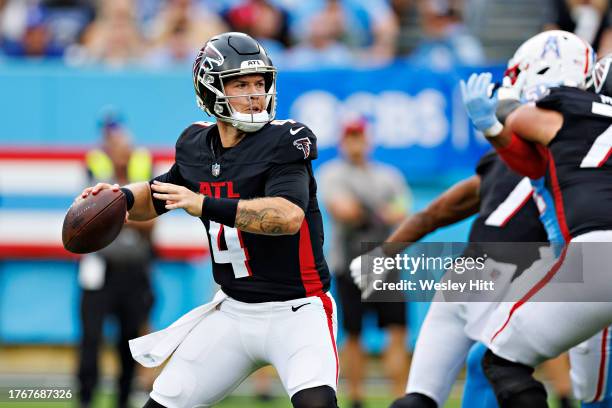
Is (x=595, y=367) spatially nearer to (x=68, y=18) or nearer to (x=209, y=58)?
(x=209, y=58)

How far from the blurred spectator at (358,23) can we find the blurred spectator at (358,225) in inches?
77.8

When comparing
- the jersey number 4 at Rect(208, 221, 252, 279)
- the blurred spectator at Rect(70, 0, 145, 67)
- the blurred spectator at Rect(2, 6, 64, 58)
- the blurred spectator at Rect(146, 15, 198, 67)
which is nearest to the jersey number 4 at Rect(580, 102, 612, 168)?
the jersey number 4 at Rect(208, 221, 252, 279)

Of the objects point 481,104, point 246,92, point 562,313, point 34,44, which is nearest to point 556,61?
point 481,104

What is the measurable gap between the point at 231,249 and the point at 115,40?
18.0 feet

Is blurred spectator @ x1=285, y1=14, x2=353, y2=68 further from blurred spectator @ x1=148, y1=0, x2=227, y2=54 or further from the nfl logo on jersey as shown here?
the nfl logo on jersey

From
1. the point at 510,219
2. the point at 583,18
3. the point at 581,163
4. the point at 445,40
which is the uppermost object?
the point at 581,163

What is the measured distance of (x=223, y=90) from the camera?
480 cm

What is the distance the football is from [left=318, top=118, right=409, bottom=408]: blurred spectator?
11.2ft

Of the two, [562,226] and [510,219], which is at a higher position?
[562,226]

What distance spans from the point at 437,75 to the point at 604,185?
185 inches

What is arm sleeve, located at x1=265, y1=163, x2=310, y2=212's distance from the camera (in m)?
Result: 4.52

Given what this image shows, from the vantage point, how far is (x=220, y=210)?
440 centimetres

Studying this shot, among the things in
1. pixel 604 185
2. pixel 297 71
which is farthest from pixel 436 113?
pixel 604 185

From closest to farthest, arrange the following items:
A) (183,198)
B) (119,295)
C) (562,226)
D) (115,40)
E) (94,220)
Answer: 1. (183,198)
2. (94,220)
3. (562,226)
4. (119,295)
5. (115,40)
